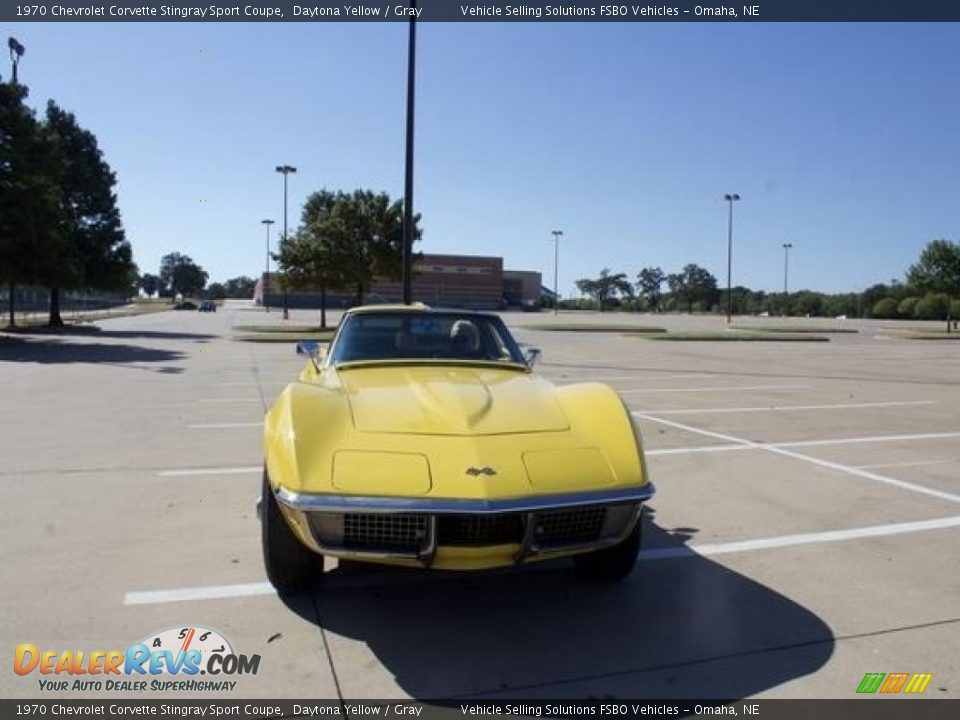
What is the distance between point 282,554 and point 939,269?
53.9m

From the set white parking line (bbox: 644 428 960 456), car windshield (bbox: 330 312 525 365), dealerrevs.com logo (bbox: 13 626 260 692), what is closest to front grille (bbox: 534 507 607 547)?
dealerrevs.com logo (bbox: 13 626 260 692)

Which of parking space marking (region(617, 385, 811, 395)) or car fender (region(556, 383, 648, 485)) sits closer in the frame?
car fender (region(556, 383, 648, 485))

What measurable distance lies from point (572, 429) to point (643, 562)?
120cm

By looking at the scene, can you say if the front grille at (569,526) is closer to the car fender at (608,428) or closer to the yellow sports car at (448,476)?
the yellow sports car at (448,476)

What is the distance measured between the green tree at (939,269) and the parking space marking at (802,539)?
49779 mm

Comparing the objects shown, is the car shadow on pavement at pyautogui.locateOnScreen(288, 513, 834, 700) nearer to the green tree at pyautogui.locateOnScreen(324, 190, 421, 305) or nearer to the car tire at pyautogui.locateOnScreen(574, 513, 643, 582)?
the car tire at pyautogui.locateOnScreen(574, 513, 643, 582)

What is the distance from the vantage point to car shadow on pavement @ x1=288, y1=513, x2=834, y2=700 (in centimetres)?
329

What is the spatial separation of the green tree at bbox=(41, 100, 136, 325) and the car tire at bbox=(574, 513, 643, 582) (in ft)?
126

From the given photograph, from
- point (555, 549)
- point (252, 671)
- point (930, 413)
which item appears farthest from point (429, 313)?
point (930, 413)

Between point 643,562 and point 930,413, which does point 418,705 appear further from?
point 930,413

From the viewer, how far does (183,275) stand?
172 m

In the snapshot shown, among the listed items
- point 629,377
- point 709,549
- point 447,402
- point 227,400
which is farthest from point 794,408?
point 447,402

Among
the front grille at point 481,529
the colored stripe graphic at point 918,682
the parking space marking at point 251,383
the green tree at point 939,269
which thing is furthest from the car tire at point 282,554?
the green tree at point 939,269

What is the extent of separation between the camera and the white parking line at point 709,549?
4176 mm
